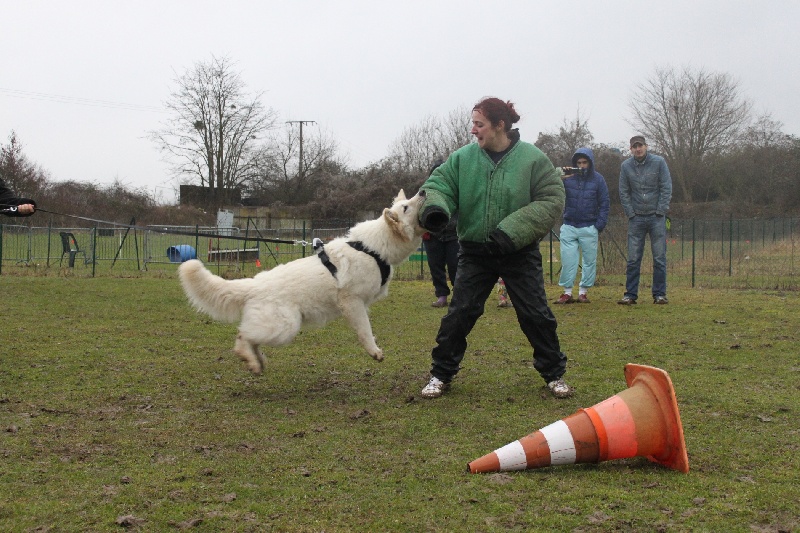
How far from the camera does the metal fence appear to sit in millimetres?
15016

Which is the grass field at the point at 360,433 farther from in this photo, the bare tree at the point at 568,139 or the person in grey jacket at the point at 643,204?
the bare tree at the point at 568,139

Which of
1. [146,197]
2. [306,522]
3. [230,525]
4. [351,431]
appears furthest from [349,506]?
[146,197]

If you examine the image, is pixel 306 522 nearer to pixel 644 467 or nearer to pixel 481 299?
pixel 644 467

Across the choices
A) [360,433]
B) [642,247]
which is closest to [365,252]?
[360,433]

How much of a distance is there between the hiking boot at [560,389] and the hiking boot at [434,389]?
81 cm

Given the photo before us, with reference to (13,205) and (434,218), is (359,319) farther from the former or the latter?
(13,205)

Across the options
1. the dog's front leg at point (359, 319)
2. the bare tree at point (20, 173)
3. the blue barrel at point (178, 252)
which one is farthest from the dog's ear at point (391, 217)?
the bare tree at point (20, 173)

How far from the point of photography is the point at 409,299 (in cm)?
1167

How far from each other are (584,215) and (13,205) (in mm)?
7470

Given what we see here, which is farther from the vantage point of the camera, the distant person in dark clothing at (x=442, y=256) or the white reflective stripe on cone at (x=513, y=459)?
the distant person in dark clothing at (x=442, y=256)

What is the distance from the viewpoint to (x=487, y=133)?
490 centimetres

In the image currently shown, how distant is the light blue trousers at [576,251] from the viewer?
1008 centimetres

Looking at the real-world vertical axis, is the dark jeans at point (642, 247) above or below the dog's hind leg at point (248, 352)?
above

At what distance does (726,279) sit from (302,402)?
1258cm
